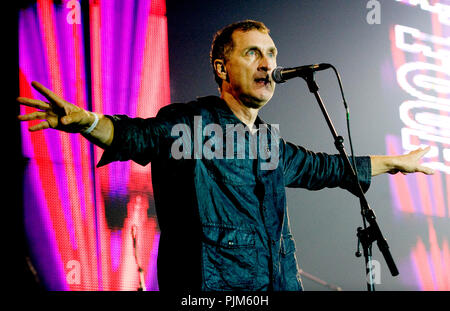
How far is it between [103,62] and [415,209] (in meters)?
3.20

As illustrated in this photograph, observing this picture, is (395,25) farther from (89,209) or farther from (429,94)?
(89,209)

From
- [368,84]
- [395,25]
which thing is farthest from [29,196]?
[395,25]

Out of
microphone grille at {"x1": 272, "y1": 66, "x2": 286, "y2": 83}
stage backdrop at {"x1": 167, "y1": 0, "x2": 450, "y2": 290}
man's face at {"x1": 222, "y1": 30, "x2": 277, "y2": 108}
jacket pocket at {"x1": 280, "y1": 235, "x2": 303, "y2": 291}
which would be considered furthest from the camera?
stage backdrop at {"x1": 167, "y1": 0, "x2": 450, "y2": 290}

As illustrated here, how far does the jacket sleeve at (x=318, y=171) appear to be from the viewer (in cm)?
259

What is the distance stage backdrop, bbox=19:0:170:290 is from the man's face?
5.78ft

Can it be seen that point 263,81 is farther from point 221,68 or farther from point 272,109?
point 272,109

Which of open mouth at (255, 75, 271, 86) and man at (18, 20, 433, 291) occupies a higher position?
open mouth at (255, 75, 271, 86)

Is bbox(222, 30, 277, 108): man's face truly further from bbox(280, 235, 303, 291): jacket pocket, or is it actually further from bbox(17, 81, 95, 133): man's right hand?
bbox(17, 81, 95, 133): man's right hand

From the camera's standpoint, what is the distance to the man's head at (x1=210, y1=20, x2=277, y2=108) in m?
2.39

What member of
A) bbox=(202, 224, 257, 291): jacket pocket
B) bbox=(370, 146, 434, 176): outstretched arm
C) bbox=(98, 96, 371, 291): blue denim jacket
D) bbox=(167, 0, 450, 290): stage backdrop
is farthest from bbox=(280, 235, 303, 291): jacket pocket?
bbox=(167, 0, 450, 290): stage backdrop

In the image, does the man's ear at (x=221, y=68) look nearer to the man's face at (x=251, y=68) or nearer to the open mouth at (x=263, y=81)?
the man's face at (x=251, y=68)

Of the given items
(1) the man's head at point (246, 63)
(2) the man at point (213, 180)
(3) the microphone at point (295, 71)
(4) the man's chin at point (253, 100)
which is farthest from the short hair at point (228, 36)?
(3) the microphone at point (295, 71)

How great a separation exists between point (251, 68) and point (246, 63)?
39 millimetres

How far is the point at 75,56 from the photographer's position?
3.99 m
